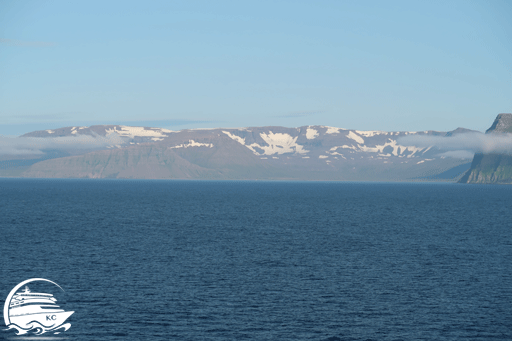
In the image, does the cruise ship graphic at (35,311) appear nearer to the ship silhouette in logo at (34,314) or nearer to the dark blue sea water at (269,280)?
the ship silhouette in logo at (34,314)

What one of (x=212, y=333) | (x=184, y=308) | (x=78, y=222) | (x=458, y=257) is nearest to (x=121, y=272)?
(x=184, y=308)

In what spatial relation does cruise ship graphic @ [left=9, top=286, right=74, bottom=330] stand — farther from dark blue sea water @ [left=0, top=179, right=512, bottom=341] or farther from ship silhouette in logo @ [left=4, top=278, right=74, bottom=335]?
dark blue sea water @ [left=0, top=179, right=512, bottom=341]

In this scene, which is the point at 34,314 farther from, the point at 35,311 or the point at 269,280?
the point at 269,280

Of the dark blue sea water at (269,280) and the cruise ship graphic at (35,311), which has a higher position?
the cruise ship graphic at (35,311)

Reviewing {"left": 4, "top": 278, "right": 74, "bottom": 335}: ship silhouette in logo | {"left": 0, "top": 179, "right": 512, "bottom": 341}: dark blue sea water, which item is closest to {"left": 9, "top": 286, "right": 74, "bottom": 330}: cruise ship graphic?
{"left": 4, "top": 278, "right": 74, "bottom": 335}: ship silhouette in logo

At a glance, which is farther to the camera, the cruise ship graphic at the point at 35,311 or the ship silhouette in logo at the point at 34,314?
the cruise ship graphic at the point at 35,311

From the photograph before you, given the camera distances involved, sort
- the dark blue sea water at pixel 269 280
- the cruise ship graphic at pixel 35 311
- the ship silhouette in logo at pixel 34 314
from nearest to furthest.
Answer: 1. the ship silhouette in logo at pixel 34 314
2. the cruise ship graphic at pixel 35 311
3. the dark blue sea water at pixel 269 280

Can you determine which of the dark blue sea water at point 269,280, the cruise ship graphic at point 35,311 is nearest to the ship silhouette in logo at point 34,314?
the cruise ship graphic at point 35,311

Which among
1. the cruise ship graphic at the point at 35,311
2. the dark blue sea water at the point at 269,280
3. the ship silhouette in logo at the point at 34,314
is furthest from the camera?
the dark blue sea water at the point at 269,280
